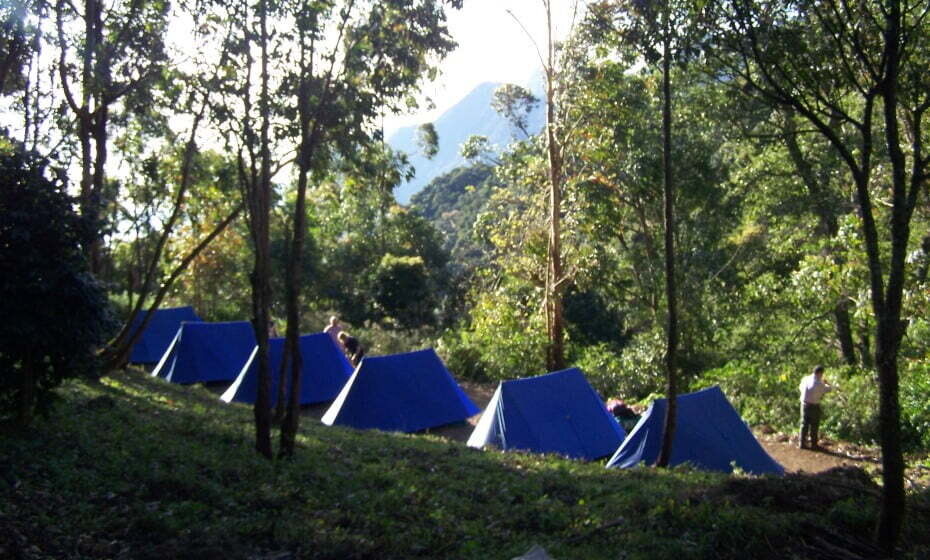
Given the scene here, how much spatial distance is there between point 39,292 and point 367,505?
3.82 m

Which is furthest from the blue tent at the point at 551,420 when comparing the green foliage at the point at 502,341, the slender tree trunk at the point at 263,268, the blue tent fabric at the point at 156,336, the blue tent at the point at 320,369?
the blue tent fabric at the point at 156,336

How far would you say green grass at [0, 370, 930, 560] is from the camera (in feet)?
20.8

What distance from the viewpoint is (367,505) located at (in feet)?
26.2

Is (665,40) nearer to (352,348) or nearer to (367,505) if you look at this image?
(367,505)

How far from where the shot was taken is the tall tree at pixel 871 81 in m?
5.89

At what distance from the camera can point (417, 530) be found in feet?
23.3

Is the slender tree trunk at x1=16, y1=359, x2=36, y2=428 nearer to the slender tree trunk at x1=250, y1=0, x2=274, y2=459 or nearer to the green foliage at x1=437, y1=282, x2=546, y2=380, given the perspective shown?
the slender tree trunk at x1=250, y1=0, x2=274, y2=459

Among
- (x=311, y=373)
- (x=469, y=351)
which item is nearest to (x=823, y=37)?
(x=311, y=373)

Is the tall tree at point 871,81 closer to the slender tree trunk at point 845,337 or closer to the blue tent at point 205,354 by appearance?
the slender tree trunk at point 845,337

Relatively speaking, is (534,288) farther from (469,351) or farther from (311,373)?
(311,373)

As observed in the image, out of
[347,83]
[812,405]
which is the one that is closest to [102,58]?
[347,83]

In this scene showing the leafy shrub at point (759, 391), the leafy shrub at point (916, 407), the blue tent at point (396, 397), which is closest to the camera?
the leafy shrub at point (916, 407)

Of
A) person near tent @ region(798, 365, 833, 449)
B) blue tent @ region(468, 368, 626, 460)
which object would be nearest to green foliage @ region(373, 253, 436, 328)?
blue tent @ region(468, 368, 626, 460)

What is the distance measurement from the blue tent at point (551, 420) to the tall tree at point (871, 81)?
661 cm
